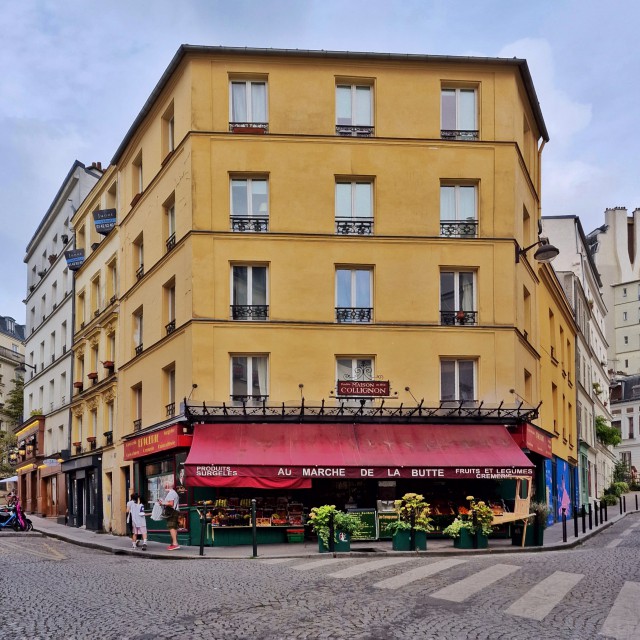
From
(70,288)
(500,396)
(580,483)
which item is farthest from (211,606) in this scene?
(580,483)

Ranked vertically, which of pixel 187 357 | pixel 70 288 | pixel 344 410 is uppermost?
pixel 70 288

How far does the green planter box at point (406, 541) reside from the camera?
18.9 meters

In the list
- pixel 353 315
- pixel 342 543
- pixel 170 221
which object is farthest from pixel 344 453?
pixel 170 221

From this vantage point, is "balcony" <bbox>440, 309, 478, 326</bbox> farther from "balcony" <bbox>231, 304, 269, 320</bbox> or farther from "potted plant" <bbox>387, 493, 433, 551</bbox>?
"potted plant" <bbox>387, 493, 433, 551</bbox>

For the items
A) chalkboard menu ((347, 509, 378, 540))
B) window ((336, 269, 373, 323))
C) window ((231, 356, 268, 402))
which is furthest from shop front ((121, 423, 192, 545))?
window ((336, 269, 373, 323))

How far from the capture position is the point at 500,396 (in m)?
24.1

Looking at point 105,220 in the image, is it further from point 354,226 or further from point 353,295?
point 353,295

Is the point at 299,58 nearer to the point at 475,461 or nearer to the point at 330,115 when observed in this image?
the point at 330,115

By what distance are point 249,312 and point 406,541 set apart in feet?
25.9

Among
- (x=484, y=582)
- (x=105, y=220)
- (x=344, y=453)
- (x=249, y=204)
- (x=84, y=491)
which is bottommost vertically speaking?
(x=84, y=491)

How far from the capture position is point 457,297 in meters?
24.7

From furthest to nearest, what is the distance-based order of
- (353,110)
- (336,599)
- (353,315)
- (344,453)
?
1. (353,110)
2. (353,315)
3. (344,453)
4. (336,599)

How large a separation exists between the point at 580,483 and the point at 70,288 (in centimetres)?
2491

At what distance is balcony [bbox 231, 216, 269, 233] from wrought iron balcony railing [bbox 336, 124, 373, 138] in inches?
132
